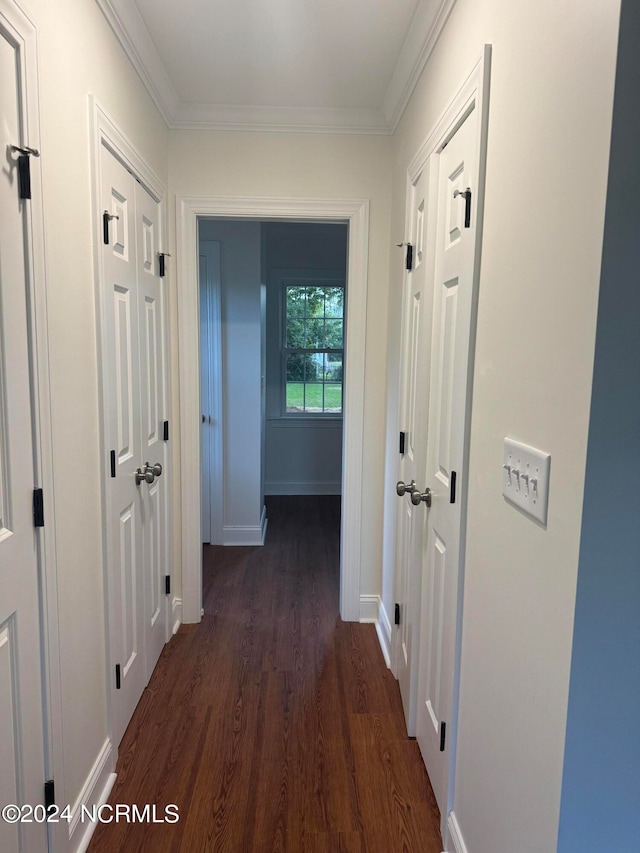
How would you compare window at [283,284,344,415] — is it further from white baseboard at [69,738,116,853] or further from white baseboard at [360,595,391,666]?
white baseboard at [69,738,116,853]

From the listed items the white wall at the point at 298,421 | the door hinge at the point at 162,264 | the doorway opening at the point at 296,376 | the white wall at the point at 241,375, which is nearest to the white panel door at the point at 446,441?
the door hinge at the point at 162,264

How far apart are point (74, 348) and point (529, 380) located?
116 cm

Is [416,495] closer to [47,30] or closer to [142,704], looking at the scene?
[142,704]

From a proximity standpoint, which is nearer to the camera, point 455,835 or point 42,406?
point 42,406

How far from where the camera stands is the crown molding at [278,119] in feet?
8.23

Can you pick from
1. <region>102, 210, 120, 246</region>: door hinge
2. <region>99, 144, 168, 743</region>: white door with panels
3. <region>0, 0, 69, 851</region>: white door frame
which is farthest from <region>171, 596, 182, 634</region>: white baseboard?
<region>102, 210, 120, 246</region>: door hinge

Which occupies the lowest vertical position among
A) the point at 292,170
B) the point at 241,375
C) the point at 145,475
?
the point at 145,475

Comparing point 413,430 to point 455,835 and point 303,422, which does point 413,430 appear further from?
point 303,422

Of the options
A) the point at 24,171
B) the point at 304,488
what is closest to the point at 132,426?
the point at 24,171

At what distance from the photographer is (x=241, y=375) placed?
3863mm

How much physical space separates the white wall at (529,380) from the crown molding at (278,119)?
44.3 inches

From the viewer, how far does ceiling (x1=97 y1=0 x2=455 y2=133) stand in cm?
179

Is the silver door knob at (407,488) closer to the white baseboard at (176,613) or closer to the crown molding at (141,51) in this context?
the white baseboard at (176,613)

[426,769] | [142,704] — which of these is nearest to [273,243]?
[142,704]
